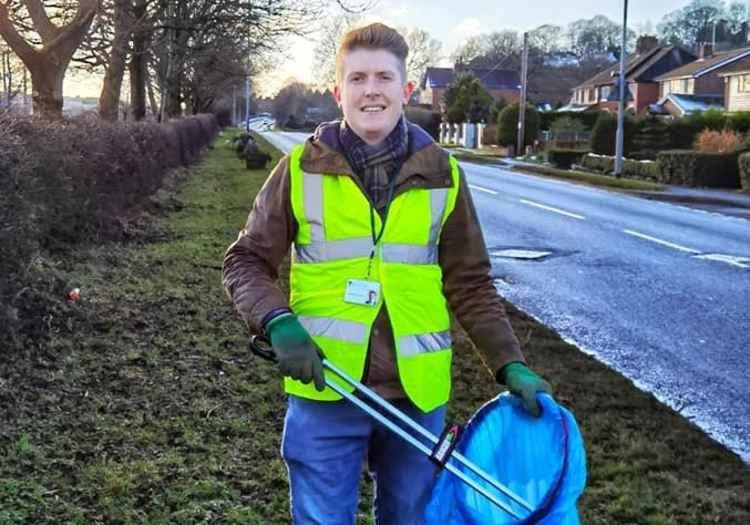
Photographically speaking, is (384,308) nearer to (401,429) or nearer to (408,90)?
(401,429)

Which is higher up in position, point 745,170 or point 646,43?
point 646,43

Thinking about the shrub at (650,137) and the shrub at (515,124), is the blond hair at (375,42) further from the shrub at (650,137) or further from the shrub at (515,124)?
the shrub at (515,124)

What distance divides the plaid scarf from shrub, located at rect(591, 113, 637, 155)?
39.8 meters

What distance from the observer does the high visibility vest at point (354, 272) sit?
2.43 metres

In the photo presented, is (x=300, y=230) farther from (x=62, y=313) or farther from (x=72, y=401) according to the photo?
(x=62, y=313)

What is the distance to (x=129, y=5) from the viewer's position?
1705cm

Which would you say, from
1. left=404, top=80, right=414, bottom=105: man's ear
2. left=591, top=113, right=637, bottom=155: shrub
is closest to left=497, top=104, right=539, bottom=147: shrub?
left=591, top=113, right=637, bottom=155: shrub

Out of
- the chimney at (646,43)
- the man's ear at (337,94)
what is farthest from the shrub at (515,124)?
the man's ear at (337,94)

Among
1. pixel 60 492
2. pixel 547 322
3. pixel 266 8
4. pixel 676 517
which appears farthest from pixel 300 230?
pixel 266 8

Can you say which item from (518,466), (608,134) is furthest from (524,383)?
(608,134)

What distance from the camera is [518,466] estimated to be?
2375 millimetres

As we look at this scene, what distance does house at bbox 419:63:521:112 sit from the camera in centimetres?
10294

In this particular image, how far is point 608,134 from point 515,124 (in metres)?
12.0

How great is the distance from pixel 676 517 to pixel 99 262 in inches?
270
